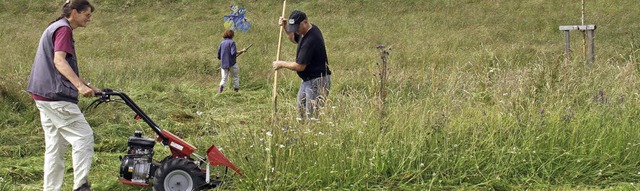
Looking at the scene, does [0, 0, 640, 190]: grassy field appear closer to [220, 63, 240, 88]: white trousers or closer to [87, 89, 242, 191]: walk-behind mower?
[87, 89, 242, 191]: walk-behind mower

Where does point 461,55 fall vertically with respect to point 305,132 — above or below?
below

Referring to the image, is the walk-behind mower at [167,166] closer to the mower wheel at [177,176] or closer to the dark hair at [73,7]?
the mower wheel at [177,176]

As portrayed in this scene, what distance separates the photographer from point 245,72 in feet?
49.7

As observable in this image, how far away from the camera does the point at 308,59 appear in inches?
278

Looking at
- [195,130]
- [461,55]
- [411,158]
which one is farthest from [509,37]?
[411,158]

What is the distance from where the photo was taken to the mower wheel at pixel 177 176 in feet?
17.7

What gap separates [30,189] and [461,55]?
40.0 ft

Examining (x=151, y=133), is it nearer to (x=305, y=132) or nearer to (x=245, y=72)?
(x=305, y=132)

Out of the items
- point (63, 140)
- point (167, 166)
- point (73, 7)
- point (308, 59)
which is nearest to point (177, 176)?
point (167, 166)

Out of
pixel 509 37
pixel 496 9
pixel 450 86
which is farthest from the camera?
pixel 496 9

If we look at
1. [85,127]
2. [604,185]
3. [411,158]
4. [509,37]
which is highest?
[85,127]

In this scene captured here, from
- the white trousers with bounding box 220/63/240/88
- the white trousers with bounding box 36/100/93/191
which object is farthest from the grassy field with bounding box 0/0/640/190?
the white trousers with bounding box 220/63/240/88

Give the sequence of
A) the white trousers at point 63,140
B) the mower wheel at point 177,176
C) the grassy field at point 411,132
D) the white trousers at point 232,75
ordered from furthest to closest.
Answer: the white trousers at point 232,75 → the grassy field at point 411,132 → the mower wheel at point 177,176 → the white trousers at point 63,140

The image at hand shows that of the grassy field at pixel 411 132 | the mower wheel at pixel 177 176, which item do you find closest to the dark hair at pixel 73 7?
the mower wheel at pixel 177 176
